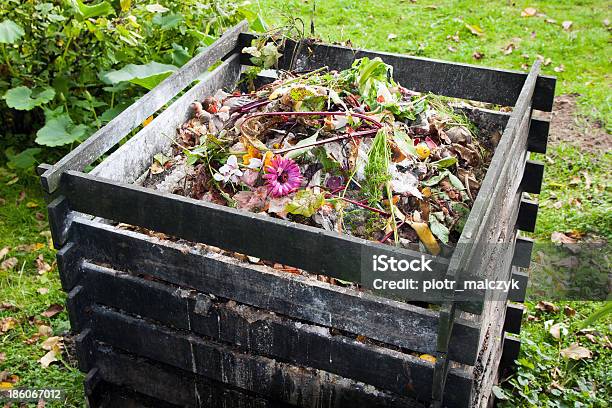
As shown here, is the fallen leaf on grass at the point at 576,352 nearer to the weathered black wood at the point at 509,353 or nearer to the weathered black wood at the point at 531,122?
the weathered black wood at the point at 509,353

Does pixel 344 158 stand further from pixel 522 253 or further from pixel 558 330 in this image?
pixel 558 330

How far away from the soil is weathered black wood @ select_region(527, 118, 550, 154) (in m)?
2.21

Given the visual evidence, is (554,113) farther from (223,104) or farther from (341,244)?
(341,244)

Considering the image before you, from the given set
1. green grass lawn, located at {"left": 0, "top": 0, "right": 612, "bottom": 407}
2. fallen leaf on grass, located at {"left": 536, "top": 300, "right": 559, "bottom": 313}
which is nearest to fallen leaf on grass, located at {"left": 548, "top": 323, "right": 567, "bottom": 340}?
green grass lawn, located at {"left": 0, "top": 0, "right": 612, "bottom": 407}

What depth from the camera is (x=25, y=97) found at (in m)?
4.40

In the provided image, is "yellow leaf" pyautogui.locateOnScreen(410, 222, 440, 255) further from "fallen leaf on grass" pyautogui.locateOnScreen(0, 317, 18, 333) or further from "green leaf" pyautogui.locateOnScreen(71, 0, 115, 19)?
"green leaf" pyautogui.locateOnScreen(71, 0, 115, 19)

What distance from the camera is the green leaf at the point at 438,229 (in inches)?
102

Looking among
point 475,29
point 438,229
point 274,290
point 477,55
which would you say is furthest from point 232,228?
point 475,29

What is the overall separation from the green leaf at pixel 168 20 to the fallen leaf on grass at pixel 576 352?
9.53ft

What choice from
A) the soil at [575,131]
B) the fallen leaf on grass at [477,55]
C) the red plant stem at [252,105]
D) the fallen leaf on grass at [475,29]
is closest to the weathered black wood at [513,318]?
the red plant stem at [252,105]

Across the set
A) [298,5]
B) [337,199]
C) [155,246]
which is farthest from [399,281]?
[298,5]

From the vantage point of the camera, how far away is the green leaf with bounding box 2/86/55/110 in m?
4.31

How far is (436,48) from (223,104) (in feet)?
12.1

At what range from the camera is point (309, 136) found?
292cm
